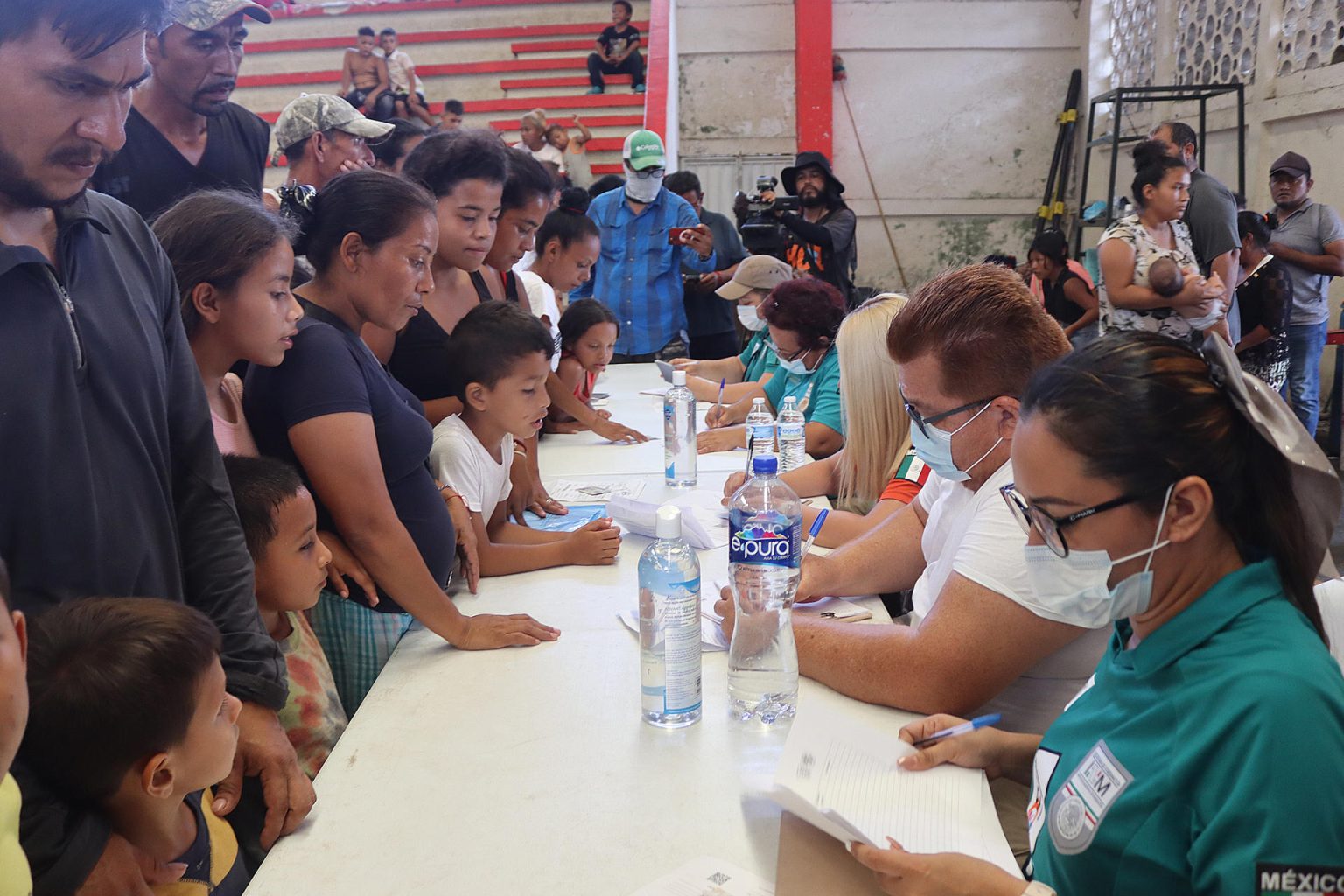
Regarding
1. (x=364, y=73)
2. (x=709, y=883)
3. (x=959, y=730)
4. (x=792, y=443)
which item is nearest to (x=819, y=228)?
(x=792, y=443)

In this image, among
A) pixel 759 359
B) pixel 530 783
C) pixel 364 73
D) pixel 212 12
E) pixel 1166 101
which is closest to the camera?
pixel 530 783

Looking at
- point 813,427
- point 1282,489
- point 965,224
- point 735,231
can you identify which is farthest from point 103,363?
point 965,224

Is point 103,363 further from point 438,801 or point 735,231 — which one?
point 735,231

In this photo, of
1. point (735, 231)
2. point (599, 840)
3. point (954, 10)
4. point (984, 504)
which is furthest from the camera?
A: point (954, 10)

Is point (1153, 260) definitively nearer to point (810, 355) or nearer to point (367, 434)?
point (810, 355)

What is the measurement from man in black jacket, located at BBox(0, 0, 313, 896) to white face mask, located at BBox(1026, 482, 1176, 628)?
853 mm

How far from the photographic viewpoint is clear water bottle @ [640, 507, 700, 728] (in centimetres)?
125

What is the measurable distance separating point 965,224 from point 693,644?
8428 mm

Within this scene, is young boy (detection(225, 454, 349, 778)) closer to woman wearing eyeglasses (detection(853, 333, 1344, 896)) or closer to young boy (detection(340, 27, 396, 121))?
woman wearing eyeglasses (detection(853, 333, 1344, 896))

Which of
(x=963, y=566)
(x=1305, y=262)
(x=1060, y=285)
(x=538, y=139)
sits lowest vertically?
(x=963, y=566)

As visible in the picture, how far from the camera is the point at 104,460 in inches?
41.4

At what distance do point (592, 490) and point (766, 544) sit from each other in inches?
49.3

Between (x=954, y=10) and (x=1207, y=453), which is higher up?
(x=954, y=10)

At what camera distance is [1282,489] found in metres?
0.88
